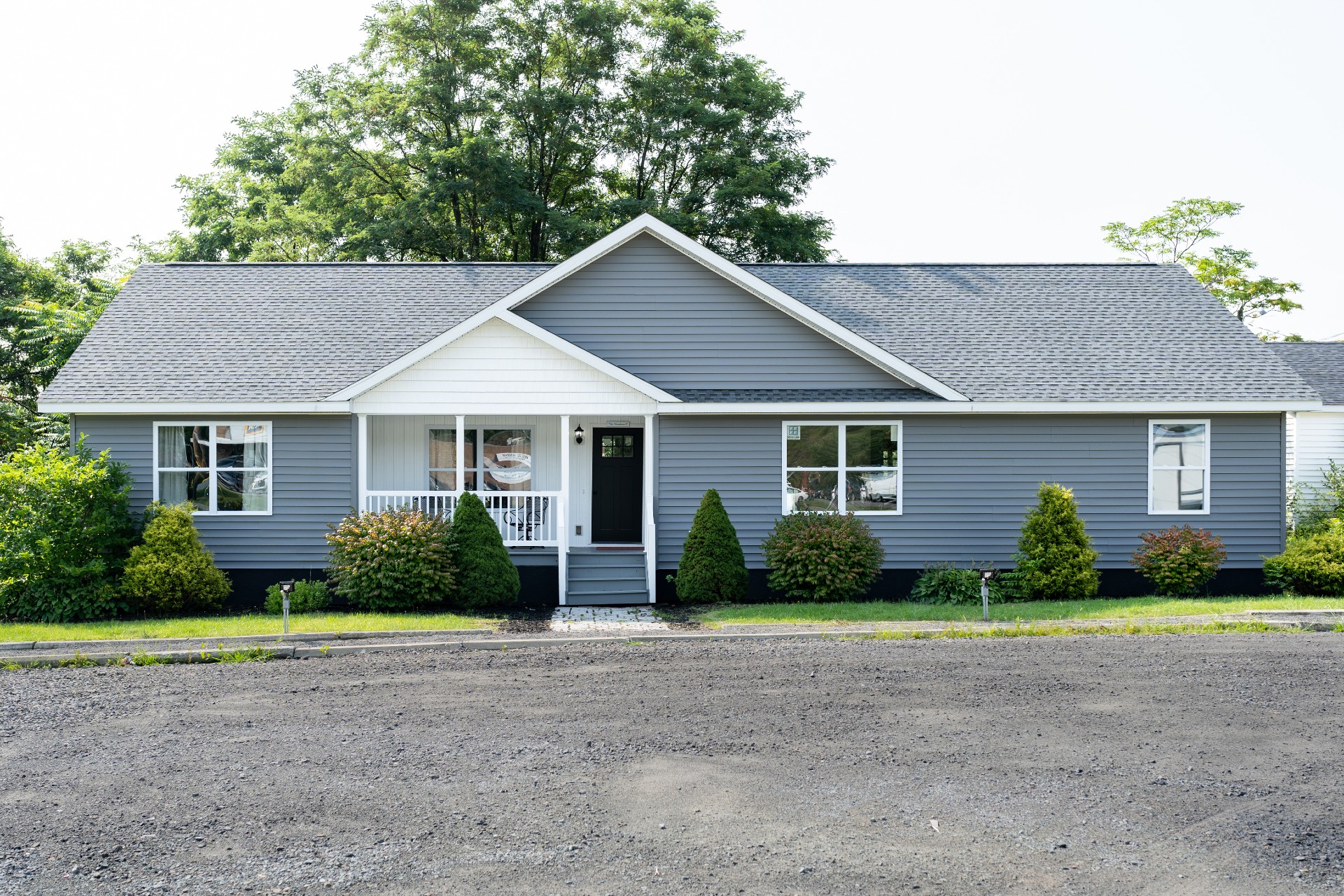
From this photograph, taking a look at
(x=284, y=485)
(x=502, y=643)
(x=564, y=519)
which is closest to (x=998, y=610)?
(x=564, y=519)

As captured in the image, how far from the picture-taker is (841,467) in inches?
643

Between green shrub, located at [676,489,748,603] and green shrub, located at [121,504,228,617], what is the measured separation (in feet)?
22.0

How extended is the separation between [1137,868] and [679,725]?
3.59 meters

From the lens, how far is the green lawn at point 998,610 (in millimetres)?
13578

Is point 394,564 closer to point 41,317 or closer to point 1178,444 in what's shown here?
point 1178,444

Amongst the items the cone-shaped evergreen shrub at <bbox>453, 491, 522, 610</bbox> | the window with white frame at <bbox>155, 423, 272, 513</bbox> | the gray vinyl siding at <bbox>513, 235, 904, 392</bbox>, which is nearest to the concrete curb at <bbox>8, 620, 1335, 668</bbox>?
the cone-shaped evergreen shrub at <bbox>453, 491, 522, 610</bbox>

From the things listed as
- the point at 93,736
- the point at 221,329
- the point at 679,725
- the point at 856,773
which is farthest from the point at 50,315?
the point at 856,773

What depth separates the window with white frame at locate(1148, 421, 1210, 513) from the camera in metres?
16.5

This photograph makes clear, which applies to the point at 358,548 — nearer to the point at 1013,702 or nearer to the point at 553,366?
the point at 553,366

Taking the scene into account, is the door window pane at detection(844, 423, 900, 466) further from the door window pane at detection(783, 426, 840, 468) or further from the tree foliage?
the tree foliage

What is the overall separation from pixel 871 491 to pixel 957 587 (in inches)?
78.3

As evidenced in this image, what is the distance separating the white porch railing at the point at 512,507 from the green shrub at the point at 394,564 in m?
0.67

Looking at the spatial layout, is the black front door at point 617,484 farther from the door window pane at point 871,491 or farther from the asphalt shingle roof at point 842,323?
the door window pane at point 871,491

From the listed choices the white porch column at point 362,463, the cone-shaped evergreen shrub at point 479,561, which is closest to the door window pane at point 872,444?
the cone-shaped evergreen shrub at point 479,561
